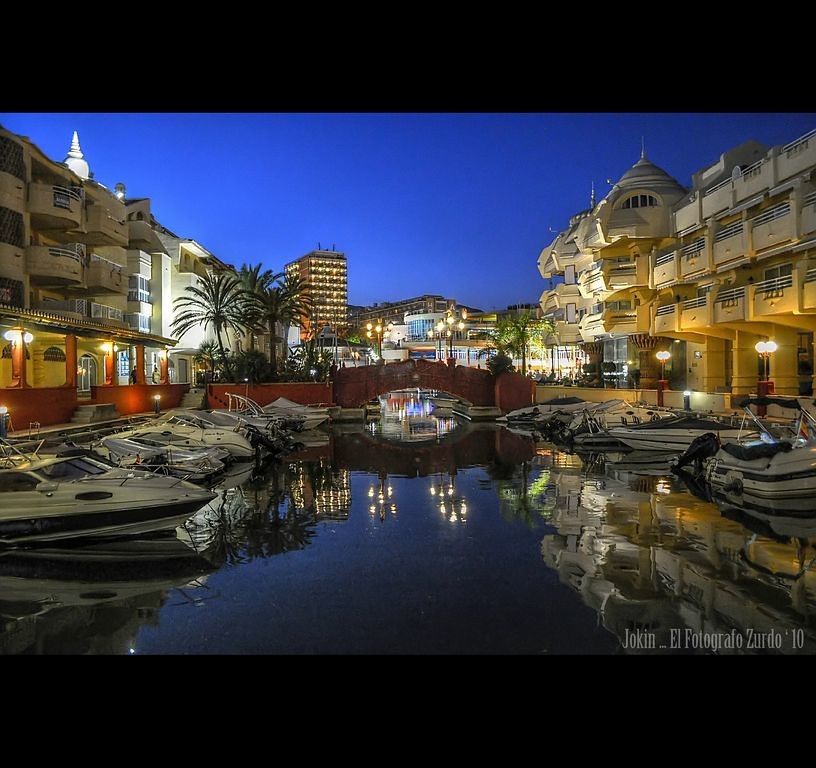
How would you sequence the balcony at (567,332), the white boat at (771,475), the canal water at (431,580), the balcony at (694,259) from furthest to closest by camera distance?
the balcony at (567,332)
the balcony at (694,259)
the white boat at (771,475)
the canal water at (431,580)

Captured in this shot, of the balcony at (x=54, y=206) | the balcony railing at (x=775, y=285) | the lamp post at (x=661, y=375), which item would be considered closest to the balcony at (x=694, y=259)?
the lamp post at (x=661, y=375)

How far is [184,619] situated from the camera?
29.0ft

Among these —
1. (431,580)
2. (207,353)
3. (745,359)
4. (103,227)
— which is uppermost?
(103,227)

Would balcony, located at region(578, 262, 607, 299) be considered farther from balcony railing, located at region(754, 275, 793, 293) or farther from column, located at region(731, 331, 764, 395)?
balcony railing, located at region(754, 275, 793, 293)

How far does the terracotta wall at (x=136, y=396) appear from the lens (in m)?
31.8

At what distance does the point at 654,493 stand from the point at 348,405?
3450 centimetres

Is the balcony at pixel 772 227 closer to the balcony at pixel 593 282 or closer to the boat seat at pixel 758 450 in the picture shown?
the boat seat at pixel 758 450

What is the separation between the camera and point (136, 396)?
3528cm

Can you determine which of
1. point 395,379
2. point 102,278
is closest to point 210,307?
point 102,278

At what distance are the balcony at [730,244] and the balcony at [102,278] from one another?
37365 mm

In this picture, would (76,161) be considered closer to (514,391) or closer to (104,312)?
(104,312)

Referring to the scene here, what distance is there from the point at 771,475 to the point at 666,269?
25839 millimetres
